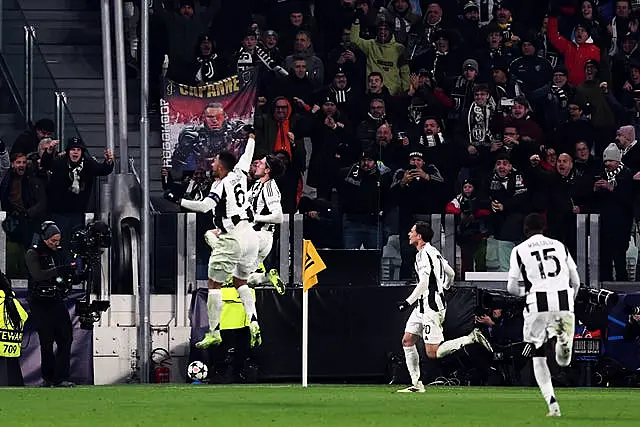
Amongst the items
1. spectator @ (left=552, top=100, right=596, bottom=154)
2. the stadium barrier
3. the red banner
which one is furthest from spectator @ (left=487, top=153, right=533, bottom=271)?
the red banner

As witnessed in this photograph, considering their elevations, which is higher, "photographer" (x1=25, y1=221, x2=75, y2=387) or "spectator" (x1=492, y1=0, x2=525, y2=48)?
"spectator" (x1=492, y1=0, x2=525, y2=48)

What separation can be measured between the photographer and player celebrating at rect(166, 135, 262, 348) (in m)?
2.38

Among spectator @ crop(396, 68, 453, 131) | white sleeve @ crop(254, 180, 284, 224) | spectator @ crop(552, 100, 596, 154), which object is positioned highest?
spectator @ crop(396, 68, 453, 131)

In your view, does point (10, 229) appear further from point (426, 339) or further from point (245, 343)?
point (426, 339)

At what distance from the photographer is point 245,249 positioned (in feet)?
79.1

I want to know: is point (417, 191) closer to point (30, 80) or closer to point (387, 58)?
point (387, 58)

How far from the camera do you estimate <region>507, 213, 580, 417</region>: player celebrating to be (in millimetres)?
18797

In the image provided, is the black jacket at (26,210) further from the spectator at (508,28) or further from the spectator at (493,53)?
the spectator at (508,28)

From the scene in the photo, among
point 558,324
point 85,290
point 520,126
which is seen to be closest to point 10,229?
point 85,290

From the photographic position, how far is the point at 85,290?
28219mm

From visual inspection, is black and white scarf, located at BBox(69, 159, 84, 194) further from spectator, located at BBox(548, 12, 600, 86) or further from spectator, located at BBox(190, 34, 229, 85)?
spectator, located at BBox(548, 12, 600, 86)

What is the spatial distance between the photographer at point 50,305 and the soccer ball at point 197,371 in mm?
2600

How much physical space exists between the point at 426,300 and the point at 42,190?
6211 mm

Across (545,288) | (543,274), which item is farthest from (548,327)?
(543,274)
